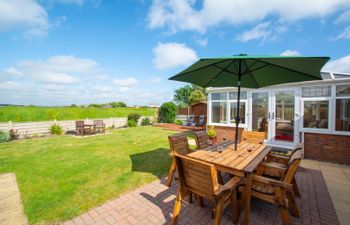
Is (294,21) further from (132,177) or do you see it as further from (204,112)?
(204,112)

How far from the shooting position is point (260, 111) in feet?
22.5

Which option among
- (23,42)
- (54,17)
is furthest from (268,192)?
(23,42)

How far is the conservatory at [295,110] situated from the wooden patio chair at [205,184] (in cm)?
513

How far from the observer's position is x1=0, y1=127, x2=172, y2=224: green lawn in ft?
8.62

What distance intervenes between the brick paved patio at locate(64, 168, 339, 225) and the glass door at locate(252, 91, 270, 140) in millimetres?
3884

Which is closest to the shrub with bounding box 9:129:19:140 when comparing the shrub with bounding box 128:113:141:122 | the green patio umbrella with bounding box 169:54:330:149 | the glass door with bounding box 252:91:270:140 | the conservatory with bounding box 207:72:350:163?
the shrub with bounding box 128:113:141:122

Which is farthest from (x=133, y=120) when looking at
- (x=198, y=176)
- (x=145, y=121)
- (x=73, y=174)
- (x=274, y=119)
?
(x=198, y=176)

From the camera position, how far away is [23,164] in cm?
468

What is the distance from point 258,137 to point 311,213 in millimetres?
1810

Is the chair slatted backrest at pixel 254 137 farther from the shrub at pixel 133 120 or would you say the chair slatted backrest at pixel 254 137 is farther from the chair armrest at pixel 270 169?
the shrub at pixel 133 120

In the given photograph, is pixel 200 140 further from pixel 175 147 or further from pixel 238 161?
pixel 238 161

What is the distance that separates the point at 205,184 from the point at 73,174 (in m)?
3.59

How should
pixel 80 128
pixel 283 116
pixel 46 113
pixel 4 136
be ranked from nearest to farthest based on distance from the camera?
1. pixel 283 116
2. pixel 4 136
3. pixel 80 128
4. pixel 46 113

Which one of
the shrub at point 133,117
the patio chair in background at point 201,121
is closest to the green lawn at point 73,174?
the patio chair in background at point 201,121
